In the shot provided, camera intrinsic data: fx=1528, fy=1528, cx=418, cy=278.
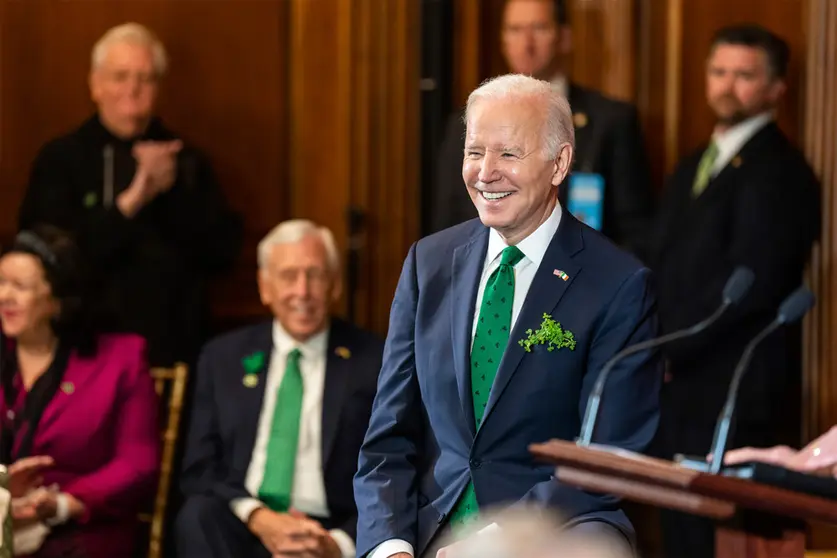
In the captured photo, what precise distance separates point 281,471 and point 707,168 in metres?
1.62

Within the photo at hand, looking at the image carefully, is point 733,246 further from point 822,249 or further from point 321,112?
point 321,112

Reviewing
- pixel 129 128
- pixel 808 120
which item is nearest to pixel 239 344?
pixel 129 128

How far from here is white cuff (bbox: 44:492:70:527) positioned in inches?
155

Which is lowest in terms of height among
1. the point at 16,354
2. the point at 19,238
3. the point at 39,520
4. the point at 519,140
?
the point at 39,520

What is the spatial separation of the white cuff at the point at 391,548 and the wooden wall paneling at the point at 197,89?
8.31ft

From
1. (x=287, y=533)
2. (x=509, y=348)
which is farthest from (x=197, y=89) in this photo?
(x=509, y=348)

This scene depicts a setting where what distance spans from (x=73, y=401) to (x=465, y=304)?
5.09ft

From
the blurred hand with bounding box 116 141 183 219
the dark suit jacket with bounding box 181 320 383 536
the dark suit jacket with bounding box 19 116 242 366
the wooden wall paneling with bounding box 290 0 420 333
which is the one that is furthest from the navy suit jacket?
the wooden wall paneling with bounding box 290 0 420 333

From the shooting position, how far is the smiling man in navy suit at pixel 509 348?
280 cm

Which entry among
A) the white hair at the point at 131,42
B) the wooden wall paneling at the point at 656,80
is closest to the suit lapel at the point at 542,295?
the white hair at the point at 131,42

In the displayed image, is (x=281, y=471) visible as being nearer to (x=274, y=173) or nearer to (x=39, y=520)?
(x=39, y=520)

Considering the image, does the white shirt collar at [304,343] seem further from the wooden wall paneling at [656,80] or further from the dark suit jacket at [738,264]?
the wooden wall paneling at [656,80]

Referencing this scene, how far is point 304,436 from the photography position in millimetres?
3988

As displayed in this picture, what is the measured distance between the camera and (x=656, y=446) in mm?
2844
